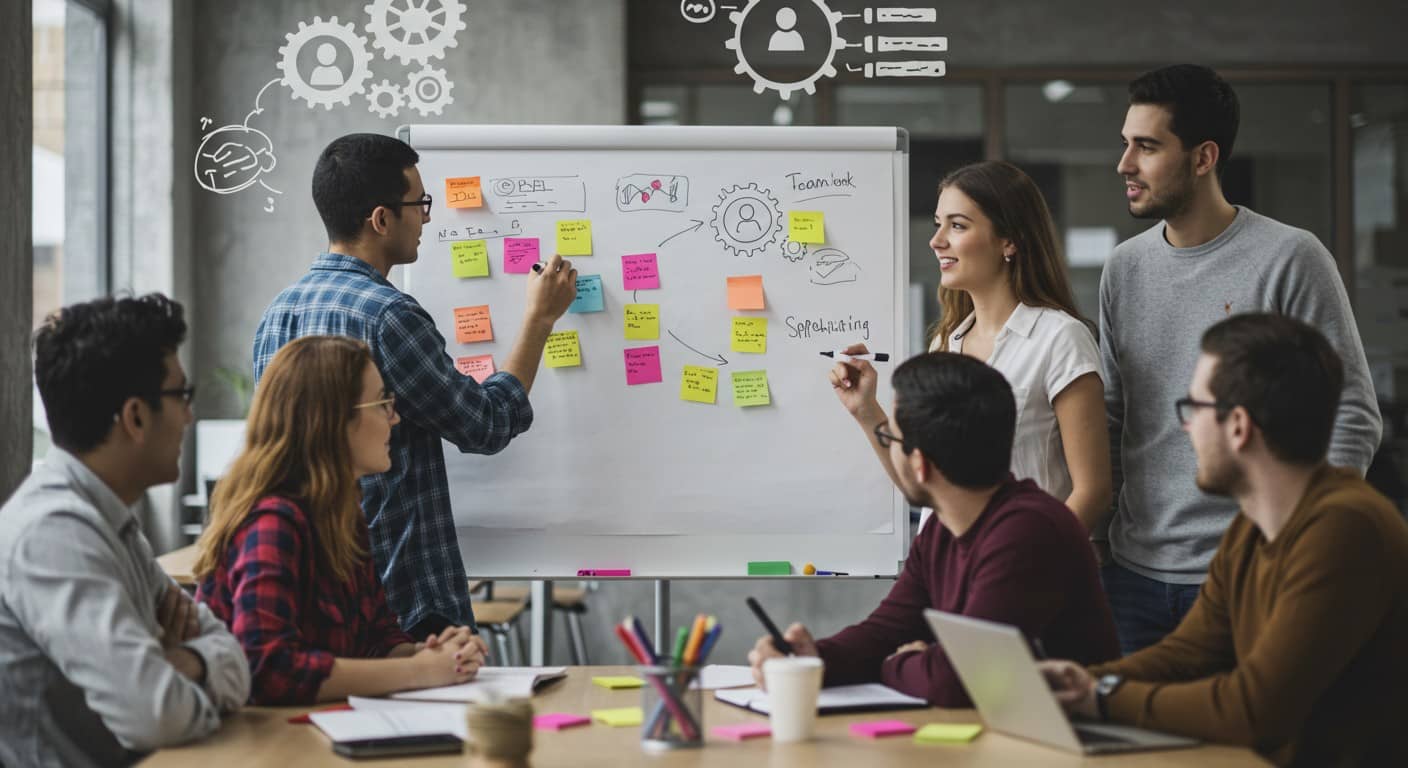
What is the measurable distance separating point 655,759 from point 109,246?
14.4 ft

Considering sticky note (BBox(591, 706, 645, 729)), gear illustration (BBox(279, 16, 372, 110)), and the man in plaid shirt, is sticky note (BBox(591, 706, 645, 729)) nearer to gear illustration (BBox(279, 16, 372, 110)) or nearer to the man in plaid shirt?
the man in plaid shirt

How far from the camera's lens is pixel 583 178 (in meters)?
3.25

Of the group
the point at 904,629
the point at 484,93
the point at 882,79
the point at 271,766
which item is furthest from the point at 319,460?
the point at 882,79

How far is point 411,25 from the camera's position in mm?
3771

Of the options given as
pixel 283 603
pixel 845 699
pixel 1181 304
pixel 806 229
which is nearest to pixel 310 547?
pixel 283 603

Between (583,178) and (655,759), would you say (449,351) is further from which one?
(655,759)

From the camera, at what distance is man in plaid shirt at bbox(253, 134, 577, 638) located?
2.66m

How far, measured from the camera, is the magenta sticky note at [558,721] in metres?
1.87

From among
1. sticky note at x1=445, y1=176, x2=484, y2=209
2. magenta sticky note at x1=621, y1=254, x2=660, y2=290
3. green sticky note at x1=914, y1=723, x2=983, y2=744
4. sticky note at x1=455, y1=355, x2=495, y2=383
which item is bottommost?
green sticky note at x1=914, y1=723, x2=983, y2=744

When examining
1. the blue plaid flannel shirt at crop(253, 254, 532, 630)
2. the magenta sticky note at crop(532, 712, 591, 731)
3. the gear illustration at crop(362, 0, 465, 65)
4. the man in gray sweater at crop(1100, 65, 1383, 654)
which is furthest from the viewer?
the gear illustration at crop(362, 0, 465, 65)

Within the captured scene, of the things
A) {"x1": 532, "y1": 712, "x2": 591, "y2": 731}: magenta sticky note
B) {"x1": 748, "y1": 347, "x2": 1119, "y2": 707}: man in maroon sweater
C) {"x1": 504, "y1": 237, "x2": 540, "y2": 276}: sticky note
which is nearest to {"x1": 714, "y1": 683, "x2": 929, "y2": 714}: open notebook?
{"x1": 748, "y1": 347, "x2": 1119, "y2": 707}: man in maroon sweater

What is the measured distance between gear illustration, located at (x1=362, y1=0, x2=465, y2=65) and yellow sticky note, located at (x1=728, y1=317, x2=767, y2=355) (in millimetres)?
1214

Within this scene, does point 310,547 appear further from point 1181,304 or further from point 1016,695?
point 1181,304

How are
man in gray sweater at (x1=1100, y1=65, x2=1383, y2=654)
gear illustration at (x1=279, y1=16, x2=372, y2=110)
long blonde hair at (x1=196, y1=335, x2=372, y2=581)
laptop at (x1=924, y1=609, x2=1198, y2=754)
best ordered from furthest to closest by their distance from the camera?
1. gear illustration at (x1=279, y1=16, x2=372, y2=110)
2. man in gray sweater at (x1=1100, y1=65, x2=1383, y2=654)
3. long blonde hair at (x1=196, y1=335, x2=372, y2=581)
4. laptop at (x1=924, y1=609, x2=1198, y2=754)
